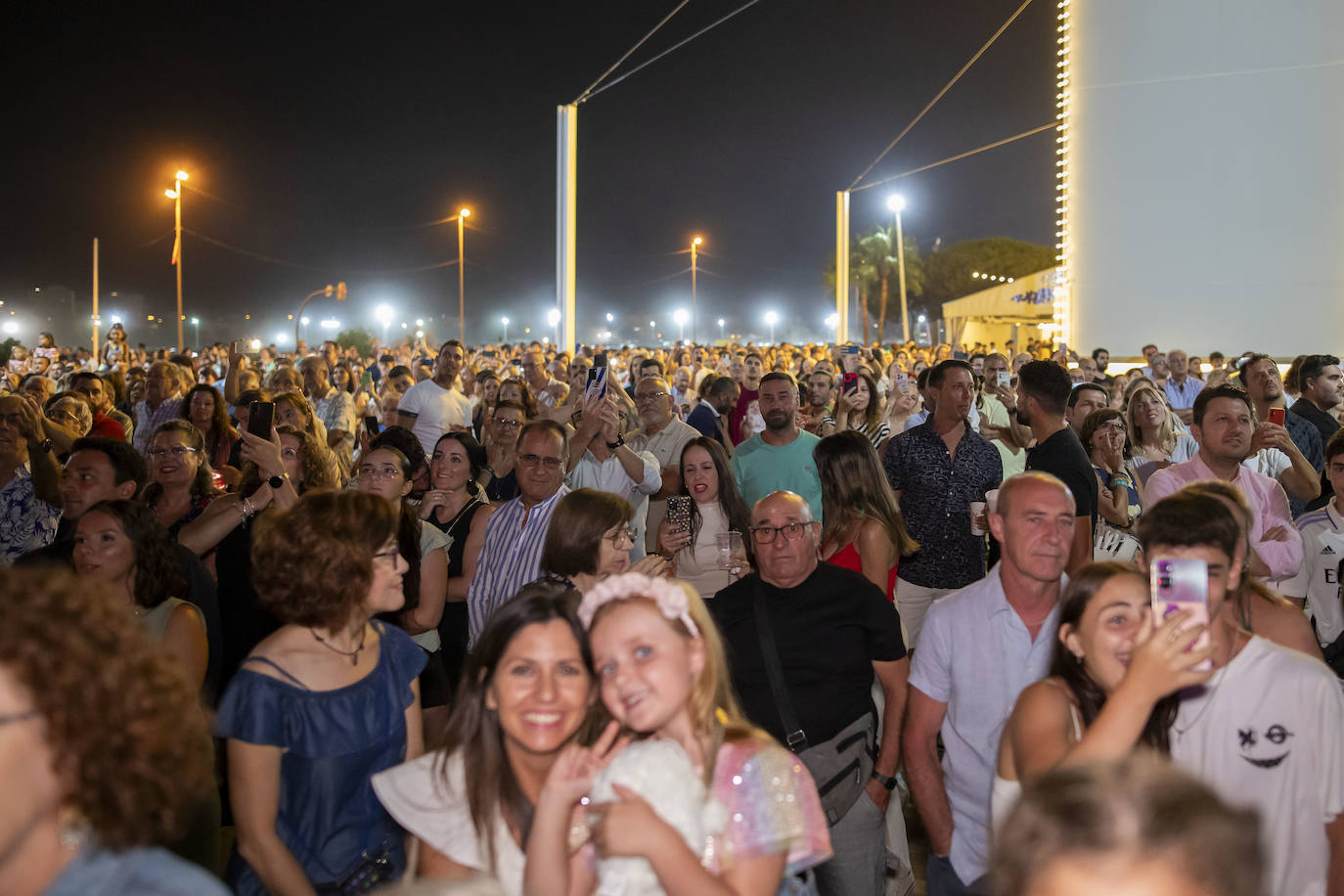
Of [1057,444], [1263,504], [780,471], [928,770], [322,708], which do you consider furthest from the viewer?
[780,471]

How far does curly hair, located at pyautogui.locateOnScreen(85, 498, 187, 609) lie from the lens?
3.99 meters

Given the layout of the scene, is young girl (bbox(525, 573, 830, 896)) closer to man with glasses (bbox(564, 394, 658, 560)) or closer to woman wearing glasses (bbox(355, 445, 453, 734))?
woman wearing glasses (bbox(355, 445, 453, 734))

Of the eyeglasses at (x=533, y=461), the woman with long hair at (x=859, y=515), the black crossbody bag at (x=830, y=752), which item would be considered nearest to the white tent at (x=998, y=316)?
the woman with long hair at (x=859, y=515)

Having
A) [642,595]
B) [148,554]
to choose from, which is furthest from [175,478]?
[642,595]

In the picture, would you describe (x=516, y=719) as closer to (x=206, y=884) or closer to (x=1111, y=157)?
(x=206, y=884)

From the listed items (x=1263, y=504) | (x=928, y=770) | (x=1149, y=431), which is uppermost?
(x=1149, y=431)

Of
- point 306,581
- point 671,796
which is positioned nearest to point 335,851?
point 306,581

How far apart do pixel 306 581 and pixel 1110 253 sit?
23.9 meters

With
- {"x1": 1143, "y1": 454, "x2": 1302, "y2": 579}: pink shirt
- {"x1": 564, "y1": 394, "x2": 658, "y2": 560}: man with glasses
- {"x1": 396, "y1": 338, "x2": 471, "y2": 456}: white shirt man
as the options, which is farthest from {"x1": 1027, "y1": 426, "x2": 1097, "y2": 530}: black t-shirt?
{"x1": 396, "y1": 338, "x2": 471, "y2": 456}: white shirt man

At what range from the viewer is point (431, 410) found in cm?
1009

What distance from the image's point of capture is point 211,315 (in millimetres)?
86062

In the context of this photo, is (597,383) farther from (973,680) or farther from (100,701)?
(100,701)

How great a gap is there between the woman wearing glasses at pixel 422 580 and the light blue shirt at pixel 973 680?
1885 millimetres

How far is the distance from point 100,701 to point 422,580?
10.7ft
